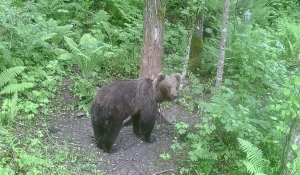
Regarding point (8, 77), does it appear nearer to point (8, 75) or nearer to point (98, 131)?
point (8, 75)

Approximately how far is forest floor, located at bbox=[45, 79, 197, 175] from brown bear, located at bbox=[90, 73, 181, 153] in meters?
0.25

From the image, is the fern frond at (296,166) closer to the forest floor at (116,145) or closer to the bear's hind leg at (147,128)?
the forest floor at (116,145)

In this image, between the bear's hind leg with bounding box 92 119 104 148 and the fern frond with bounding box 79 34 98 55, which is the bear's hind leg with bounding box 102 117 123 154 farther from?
the fern frond with bounding box 79 34 98 55

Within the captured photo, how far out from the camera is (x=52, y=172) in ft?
22.2

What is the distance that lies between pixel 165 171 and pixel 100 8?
27.8 feet

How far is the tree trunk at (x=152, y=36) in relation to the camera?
9.26 metres

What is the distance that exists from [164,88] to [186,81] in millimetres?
2893

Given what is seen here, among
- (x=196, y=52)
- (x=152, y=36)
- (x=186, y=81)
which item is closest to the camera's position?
(x=152, y=36)

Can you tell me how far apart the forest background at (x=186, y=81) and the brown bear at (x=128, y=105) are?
819mm

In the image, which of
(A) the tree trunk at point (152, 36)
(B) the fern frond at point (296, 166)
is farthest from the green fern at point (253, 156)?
(A) the tree trunk at point (152, 36)

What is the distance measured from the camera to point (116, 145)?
8.34 metres

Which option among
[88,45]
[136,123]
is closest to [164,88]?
[136,123]

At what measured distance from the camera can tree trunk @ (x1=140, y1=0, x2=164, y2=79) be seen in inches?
364

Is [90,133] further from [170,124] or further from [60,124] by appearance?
[170,124]
